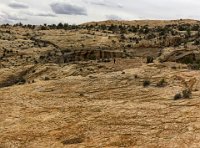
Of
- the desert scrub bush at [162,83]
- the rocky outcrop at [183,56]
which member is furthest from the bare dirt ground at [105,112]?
the rocky outcrop at [183,56]

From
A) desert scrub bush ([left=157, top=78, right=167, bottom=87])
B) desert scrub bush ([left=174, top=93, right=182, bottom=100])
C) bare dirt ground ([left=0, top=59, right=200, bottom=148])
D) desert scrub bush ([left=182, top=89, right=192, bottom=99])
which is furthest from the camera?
desert scrub bush ([left=157, top=78, right=167, bottom=87])

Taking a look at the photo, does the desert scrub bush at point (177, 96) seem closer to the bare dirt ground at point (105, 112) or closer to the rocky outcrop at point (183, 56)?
the bare dirt ground at point (105, 112)

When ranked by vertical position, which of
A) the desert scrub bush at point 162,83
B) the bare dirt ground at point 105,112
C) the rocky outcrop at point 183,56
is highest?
the rocky outcrop at point 183,56

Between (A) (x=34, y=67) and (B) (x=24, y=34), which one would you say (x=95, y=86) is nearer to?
(A) (x=34, y=67)

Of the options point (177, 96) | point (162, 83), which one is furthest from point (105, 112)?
point (162, 83)

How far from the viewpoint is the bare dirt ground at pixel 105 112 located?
16.3 meters

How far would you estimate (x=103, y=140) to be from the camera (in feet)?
53.1

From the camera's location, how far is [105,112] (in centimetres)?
1956

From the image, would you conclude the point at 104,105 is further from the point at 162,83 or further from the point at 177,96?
the point at 162,83

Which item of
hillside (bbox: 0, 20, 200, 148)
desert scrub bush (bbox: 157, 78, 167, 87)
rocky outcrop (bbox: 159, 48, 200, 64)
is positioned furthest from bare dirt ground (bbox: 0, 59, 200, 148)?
rocky outcrop (bbox: 159, 48, 200, 64)

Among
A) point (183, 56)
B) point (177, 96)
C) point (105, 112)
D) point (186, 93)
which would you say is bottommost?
point (105, 112)

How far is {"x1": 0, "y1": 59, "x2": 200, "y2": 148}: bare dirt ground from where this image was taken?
16297 millimetres

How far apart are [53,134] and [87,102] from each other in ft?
15.2

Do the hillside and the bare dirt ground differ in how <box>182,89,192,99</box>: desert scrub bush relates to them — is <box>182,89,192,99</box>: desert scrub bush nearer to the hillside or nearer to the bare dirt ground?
the hillside
